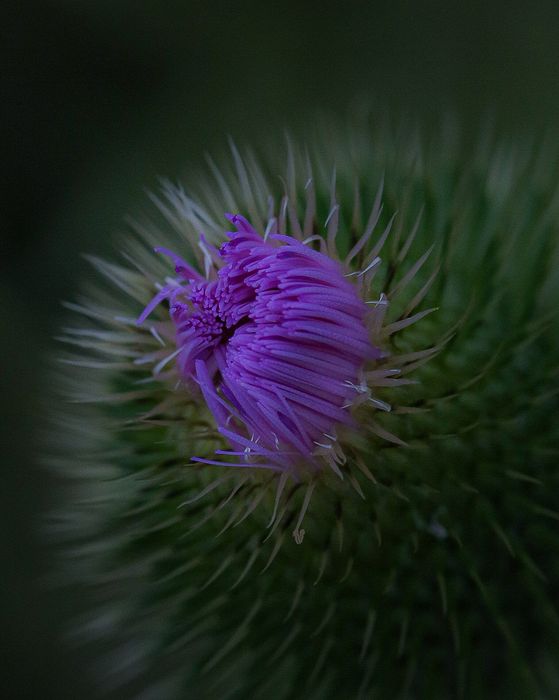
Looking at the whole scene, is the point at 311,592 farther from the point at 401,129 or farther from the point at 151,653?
the point at 401,129

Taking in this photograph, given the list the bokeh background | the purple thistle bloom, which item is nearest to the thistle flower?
the purple thistle bloom

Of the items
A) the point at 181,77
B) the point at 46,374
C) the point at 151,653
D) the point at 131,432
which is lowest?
the point at 151,653

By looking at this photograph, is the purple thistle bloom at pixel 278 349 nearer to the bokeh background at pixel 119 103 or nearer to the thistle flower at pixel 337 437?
the thistle flower at pixel 337 437

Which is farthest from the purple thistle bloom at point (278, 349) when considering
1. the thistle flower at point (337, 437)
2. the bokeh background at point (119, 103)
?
the bokeh background at point (119, 103)

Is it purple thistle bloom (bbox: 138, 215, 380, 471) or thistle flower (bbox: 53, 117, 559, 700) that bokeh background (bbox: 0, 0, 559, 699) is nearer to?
thistle flower (bbox: 53, 117, 559, 700)

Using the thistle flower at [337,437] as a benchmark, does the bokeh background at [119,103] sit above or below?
above

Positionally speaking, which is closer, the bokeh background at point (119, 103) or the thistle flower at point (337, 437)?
the thistle flower at point (337, 437)

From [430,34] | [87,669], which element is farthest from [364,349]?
[87,669]

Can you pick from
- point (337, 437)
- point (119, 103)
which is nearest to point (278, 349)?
point (337, 437)
